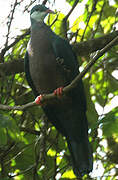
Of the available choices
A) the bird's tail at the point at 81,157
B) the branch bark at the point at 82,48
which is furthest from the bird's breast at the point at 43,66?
the bird's tail at the point at 81,157

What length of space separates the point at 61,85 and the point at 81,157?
786 mm

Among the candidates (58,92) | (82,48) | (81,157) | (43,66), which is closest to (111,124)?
(58,92)

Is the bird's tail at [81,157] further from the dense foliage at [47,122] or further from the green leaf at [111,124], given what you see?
the green leaf at [111,124]

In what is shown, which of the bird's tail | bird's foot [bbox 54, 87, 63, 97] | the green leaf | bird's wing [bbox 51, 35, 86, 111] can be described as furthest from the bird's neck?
the green leaf

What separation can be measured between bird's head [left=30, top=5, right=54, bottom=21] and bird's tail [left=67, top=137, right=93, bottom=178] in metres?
1.57

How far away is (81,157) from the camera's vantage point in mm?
3348

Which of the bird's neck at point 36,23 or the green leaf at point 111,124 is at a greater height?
the bird's neck at point 36,23

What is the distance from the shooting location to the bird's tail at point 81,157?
129 inches

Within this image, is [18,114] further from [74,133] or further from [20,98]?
[74,133]

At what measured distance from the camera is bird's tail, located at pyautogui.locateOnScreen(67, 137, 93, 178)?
3.27 m

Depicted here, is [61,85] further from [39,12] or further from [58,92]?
[39,12]

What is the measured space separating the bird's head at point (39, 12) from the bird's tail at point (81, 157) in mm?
1569

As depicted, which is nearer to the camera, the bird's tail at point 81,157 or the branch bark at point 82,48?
the bird's tail at point 81,157

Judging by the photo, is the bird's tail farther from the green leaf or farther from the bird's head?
the bird's head
